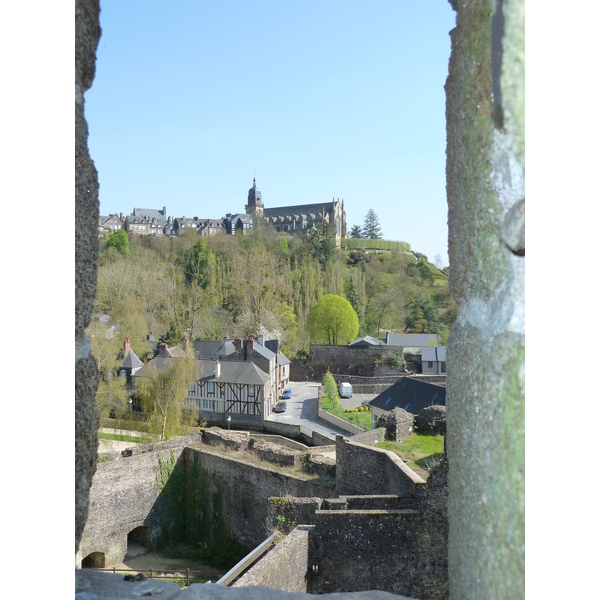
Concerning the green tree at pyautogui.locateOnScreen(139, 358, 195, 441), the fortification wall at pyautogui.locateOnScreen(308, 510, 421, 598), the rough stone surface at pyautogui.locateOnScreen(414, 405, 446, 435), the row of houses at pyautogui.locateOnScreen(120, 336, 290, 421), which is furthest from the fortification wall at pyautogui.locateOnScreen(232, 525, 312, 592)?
the row of houses at pyautogui.locateOnScreen(120, 336, 290, 421)

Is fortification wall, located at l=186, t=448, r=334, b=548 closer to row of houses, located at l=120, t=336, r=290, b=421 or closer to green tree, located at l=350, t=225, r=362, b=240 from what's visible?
row of houses, located at l=120, t=336, r=290, b=421

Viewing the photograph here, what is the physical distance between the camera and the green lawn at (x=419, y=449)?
1171 centimetres

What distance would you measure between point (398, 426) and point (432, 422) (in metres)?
0.84

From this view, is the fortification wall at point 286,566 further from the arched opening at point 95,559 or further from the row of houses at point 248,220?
the row of houses at point 248,220

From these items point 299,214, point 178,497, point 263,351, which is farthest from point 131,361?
point 299,214

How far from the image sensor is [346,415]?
24438 mm

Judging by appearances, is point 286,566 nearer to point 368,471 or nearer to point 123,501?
point 368,471

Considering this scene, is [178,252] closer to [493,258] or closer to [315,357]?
[315,357]

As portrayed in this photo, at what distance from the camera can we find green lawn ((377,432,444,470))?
461 inches

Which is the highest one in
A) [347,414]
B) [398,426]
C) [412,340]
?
[412,340]

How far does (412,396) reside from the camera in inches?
683
